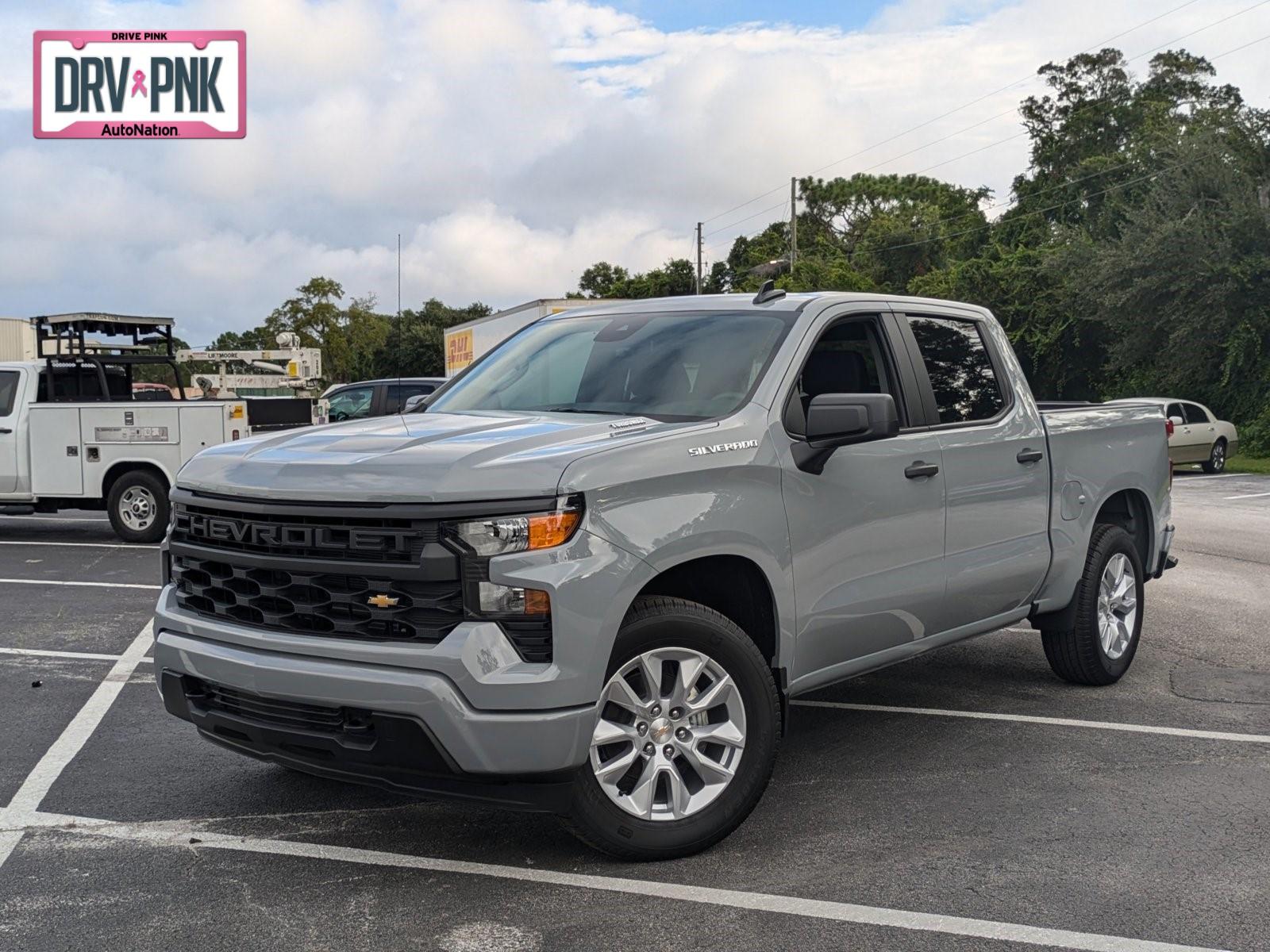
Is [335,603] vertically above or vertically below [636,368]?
below

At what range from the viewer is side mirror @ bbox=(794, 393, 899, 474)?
4.73m

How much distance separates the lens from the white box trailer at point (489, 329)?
68.1 feet

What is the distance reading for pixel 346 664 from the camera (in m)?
4.07

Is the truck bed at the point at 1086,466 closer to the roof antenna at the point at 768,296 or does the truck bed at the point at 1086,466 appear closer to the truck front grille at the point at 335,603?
the roof antenna at the point at 768,296

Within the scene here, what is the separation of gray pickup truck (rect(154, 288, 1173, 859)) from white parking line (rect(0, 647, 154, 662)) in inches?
130

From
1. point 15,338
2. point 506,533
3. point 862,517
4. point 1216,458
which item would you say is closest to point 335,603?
point 506,533

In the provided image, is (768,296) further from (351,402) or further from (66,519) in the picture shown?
(351,402)

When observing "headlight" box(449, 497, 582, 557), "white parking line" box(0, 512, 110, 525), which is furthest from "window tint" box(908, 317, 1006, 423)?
"white parking line" box(0, 512, 110, 525)

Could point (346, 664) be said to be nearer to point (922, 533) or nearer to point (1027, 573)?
point (922, 533)

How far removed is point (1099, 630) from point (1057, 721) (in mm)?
736

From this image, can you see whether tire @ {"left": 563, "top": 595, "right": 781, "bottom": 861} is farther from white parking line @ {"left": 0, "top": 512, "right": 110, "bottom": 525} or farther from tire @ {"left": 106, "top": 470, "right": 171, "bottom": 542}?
white parking line @ {"left": 0, "top": 512, "right": 110, "bottom": 525}

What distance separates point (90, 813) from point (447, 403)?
2174mm

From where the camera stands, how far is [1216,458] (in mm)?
26797

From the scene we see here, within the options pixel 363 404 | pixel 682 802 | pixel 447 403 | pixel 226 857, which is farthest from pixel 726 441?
pixel 363 404
